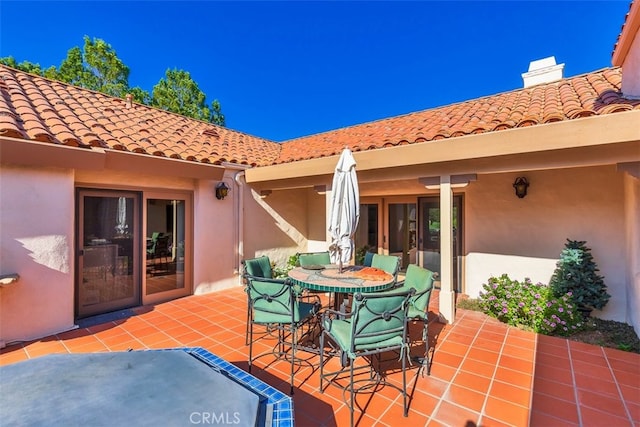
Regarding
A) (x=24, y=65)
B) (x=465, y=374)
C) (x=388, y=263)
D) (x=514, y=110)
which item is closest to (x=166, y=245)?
(x=388, y=263)

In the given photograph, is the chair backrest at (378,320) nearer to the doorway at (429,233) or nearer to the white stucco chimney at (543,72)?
the doorway at (429,233)

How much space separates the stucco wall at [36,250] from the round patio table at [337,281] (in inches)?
158

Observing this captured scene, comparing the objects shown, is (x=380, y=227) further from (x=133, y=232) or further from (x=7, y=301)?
(x=7, y=301)

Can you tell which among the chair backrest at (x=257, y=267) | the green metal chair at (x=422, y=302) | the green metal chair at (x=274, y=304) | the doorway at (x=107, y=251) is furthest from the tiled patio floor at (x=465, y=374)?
the chair backrest at (x=257, y=267)

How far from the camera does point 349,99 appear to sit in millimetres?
23469

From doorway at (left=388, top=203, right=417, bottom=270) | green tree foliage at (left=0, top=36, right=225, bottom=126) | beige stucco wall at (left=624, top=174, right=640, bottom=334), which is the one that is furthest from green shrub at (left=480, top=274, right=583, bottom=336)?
green tree foliage at (left=0, top=36, right=225, bottom=126)

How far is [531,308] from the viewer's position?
5.15m

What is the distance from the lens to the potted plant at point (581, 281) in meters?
5.34

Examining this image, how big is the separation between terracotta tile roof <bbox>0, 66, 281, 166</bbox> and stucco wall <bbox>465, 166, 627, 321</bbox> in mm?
6183

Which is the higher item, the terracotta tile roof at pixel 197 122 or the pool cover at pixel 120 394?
the terracotta tile roof at pixel 197 122

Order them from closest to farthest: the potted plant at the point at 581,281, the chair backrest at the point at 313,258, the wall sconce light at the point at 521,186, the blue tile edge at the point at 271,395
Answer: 1. the blue tile edge at the point at 271,395
2. the potted plant at the point at 581,281
3. the chair backrest at the point at 313,258
4. the wall sconce light at the point at 521,186

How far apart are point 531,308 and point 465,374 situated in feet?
7.94

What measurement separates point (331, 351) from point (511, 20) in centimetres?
1300

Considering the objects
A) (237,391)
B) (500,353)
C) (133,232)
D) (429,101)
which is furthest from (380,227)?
(429,101)
